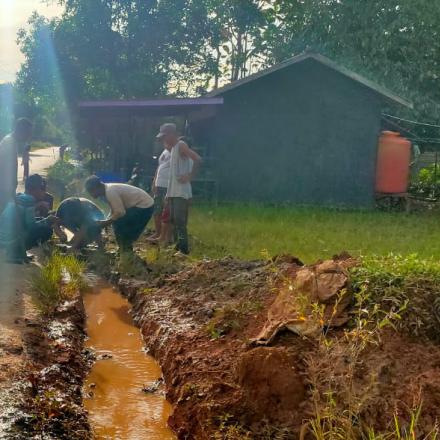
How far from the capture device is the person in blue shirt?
795cm

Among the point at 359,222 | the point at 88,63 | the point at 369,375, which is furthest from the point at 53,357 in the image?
the point at 88,63

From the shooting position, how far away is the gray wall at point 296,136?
1536 cm

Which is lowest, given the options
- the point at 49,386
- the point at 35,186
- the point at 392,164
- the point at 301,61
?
the point at 49,386

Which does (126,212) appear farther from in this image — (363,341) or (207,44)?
(207,44)

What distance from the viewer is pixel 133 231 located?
8219mm

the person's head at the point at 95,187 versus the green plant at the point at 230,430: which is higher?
the person's head at the point at 95,187

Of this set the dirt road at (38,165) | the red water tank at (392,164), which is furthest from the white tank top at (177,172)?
the dirt road at (38,165)

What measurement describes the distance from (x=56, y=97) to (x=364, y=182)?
17285 mm

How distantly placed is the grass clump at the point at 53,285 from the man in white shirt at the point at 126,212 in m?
1.18

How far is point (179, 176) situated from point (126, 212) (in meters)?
0.87

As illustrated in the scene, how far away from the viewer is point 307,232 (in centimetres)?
1096

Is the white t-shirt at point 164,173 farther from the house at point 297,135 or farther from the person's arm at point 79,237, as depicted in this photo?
the house at point 297,135

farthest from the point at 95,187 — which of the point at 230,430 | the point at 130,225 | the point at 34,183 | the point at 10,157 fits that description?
the point at 230,430

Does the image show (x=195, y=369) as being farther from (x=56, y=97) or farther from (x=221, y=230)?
(x=56, y=97)
